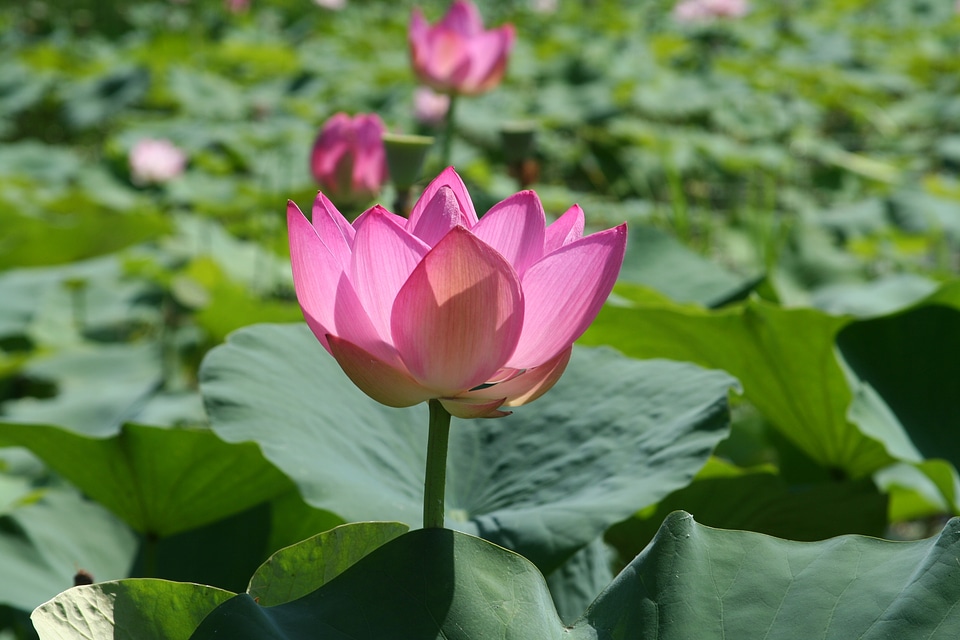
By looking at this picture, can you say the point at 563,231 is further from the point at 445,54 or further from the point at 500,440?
the point at 445,54

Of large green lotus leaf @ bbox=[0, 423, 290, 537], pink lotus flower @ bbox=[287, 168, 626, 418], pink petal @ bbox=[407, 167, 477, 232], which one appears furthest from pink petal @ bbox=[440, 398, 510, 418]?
large green lotus leaf @ bbox=[0, 423, 290, 537]

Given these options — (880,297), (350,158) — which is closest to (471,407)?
(350,158)

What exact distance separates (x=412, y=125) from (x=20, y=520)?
3121mm

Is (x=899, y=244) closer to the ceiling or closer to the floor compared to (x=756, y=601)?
closer to the floor

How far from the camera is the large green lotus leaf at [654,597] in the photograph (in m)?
0.46

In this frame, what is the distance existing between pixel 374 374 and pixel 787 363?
0.55 m

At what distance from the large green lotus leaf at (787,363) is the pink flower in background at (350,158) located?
1.32 feet

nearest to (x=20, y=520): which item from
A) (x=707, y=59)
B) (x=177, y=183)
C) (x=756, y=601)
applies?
(x=756, y=601)

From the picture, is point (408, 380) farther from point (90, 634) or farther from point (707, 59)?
point (707, 59)

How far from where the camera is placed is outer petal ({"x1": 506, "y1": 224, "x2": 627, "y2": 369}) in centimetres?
46

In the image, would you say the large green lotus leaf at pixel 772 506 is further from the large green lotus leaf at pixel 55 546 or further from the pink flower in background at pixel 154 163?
the pink flower in background at pixel 154 163

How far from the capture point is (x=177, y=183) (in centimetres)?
278

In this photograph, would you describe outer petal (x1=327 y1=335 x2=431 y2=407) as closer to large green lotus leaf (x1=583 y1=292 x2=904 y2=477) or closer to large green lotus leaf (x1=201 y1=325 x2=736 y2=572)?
large green lotus leaf (x1=201 y1=325 x2=736 y2=572)

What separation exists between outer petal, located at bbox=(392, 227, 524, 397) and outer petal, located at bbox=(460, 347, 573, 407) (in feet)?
0.04
